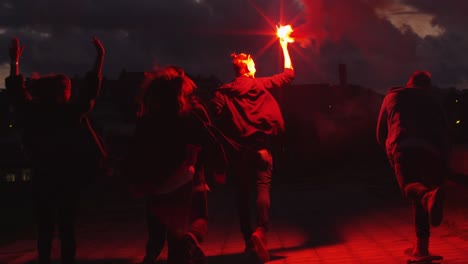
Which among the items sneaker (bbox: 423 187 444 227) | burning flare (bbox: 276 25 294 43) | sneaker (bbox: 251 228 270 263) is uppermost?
burning flare (bbox: 276 25 294 43)

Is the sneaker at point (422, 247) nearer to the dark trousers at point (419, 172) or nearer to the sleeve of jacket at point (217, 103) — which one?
the dark trousers at point (419, 172)

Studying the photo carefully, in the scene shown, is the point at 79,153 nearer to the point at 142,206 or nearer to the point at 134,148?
the point at 134,148

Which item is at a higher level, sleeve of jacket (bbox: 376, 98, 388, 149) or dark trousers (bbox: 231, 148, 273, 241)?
sleeve of jacket (bbox: 376, 98, 388, 149)

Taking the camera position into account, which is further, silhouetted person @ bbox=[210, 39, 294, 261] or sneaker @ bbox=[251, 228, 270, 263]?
silhouetted person @ bbox=[210, 39, 294, 261]

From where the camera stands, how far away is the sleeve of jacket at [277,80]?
278 inches

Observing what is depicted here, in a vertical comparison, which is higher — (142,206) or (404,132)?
(404,132)

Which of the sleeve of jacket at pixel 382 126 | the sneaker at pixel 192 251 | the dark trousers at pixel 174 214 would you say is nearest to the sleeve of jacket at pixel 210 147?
the dark trousers at pixel 174 214

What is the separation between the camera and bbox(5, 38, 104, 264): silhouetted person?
5.59 meters

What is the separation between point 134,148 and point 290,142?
2741 cm

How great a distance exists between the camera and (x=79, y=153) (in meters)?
5.65

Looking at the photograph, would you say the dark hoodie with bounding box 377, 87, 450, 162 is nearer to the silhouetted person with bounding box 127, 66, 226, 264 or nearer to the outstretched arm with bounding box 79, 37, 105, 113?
the silhouetted person with bounding box 127, 66, 226, 264

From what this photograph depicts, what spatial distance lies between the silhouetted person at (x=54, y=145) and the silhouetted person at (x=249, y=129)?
1.59 meters

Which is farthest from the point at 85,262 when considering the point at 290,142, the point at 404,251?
the point at 290,142

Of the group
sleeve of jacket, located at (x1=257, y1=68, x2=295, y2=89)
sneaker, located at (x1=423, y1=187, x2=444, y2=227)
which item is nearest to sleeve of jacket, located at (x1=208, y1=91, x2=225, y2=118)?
sleeve of jacket, located at (x1=257, y1=68, x2=295, y2=89)
